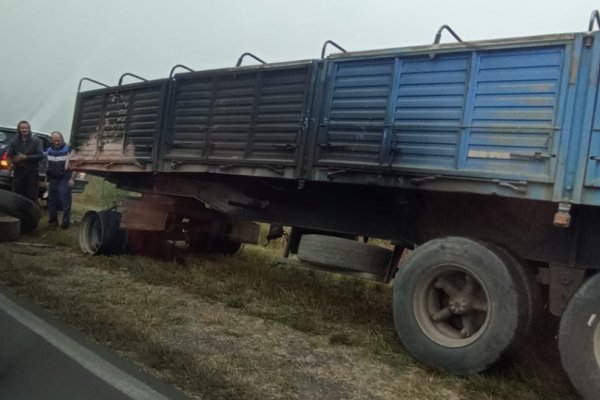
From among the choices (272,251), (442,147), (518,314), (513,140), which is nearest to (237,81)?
(442,147)

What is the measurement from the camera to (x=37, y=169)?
417 inches

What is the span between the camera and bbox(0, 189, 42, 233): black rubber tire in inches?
357

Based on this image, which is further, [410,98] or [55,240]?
[55,240]

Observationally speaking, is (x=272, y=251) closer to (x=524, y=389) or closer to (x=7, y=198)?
(x=7, y=198)

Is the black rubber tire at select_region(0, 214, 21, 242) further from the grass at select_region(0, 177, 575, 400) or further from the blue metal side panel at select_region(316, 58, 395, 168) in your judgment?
the blue metal side panel at select_region(316, 58, 395, 168)

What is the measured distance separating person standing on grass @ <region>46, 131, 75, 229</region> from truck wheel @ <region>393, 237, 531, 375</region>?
8.17m

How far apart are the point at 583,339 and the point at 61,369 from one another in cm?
340

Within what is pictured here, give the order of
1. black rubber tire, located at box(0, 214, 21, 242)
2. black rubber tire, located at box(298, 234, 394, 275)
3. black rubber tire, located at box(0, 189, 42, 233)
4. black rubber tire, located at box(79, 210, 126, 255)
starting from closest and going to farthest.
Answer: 1. black rubber tire, located at box(298, 234, 394, 275)
2. black rubber tire, located at box(79, 210, 126, 255)
3. black rubber tire, located at box(0, 214, 21, 242)
4. black rubber tire, located at box(0, 189, 42, 233)

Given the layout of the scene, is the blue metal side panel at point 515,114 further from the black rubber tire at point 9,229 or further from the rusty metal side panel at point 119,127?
the black rubber tire at point 9,229

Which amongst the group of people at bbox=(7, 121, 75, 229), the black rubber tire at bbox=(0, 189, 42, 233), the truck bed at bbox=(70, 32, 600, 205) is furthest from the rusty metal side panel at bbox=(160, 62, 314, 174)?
the group of people at bbox=(7, 121, 75, 229)

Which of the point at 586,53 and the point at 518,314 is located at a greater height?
the point at 586,53

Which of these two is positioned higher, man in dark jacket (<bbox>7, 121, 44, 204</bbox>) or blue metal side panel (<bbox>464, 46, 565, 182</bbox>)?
blue metal side panel (<bbox>464, 46, 565, 182</bbox>)

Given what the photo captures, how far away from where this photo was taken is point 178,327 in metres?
5.03

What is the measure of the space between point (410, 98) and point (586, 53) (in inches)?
53.4
